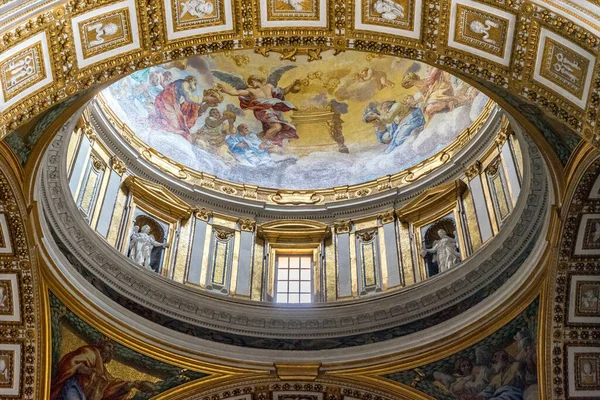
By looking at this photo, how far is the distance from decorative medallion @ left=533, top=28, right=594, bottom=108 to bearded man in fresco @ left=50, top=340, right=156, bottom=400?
1031 centimetres

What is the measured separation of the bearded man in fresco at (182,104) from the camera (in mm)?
23797

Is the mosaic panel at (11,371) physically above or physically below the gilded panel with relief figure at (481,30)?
below

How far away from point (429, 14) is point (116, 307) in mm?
9298

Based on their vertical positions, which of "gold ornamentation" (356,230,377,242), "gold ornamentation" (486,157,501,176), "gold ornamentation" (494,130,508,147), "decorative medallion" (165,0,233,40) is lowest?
"decorative medallion" (165,0,233,40)

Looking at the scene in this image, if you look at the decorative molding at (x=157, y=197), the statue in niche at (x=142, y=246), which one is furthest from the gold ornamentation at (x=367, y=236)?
the statue in niche at (x=142, y=246)

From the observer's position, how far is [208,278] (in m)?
20.8

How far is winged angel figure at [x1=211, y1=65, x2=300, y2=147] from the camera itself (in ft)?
80.7

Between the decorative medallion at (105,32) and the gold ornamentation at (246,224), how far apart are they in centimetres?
972

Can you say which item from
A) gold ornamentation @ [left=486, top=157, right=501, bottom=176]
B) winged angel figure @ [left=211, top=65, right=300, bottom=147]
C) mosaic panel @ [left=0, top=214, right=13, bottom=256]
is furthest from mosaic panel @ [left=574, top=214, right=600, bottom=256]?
winged angel figure @ [left=211, top=65, right=300, bottom=147]

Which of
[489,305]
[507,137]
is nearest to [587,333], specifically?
[489,305]

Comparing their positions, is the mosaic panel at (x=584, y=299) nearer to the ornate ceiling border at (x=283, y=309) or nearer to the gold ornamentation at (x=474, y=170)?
the ornate ceiling border at (x=283, y=309)

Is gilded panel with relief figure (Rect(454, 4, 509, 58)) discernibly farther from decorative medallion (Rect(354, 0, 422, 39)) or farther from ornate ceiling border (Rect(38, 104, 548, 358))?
ornate ceiling border (Rect(38, 104, 548, 358))

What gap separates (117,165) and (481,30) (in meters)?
11.0

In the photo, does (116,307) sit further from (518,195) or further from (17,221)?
(518,195)
